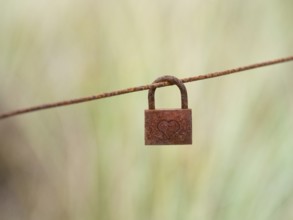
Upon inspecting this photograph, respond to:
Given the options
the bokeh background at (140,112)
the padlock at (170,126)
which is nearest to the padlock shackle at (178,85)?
the padlock at (170,126)

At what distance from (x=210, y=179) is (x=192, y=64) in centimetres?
34

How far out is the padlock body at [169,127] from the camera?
0.80m

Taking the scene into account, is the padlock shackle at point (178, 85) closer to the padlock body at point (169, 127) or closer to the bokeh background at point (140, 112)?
the padlock body at point (169, 127)

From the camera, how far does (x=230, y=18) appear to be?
1390 millimetres

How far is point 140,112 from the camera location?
4.54ft

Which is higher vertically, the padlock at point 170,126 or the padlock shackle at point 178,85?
the padlock shackle at point 178,85

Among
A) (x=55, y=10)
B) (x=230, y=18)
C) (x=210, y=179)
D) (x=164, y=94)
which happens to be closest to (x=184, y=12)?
(x=230, y=18)

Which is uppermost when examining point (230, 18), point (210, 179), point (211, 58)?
point (230, 18)

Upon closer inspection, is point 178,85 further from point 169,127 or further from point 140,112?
point 140,112

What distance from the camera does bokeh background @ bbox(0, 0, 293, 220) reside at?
1.34m

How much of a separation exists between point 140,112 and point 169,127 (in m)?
0.58

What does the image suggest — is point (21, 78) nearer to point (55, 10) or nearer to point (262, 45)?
point (55, 10)

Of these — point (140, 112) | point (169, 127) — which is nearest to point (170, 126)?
point (169, 127)

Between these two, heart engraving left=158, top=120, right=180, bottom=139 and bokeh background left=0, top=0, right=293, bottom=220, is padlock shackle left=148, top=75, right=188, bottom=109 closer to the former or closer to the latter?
heart engraving left=158, top=120, right=180, bottom=139
